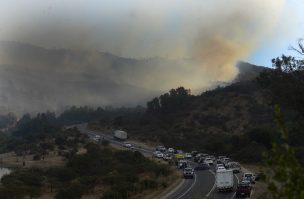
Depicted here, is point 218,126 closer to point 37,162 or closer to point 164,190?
point 37,162

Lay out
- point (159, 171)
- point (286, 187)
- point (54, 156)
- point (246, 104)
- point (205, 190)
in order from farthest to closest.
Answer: point (246, 104) → point (54, 156) → point (159, 171) → point (205, 190) → point (286, 187)

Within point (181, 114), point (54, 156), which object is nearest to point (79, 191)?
point (54, 156)

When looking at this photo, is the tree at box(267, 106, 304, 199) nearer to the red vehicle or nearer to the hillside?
the red vehicle

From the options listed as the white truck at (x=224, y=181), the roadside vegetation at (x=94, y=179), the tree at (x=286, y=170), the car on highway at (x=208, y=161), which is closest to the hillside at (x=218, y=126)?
the car on highway at (x=208, y=161)

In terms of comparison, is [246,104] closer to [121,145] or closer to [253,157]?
[121,145]

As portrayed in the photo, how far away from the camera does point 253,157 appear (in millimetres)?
96625

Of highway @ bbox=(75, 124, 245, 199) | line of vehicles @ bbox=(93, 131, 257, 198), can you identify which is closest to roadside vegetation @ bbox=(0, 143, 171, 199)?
highway @ bbox=(75, 124, 245, 199)

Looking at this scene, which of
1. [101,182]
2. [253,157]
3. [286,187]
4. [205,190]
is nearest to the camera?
[286,187]

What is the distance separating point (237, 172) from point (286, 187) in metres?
71.8

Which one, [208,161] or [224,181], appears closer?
[224,181]

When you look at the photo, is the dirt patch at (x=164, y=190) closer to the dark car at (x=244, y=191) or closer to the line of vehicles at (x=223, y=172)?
the line of vehicles at (x=223, y=172)

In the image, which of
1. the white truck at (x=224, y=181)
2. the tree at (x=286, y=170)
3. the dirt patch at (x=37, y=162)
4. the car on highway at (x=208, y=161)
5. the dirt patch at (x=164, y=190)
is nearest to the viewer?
the tree at (x=286, y=170)

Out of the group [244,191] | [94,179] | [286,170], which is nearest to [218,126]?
[94,179]

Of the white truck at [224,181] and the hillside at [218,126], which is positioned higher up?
the hillside at [218,126]
